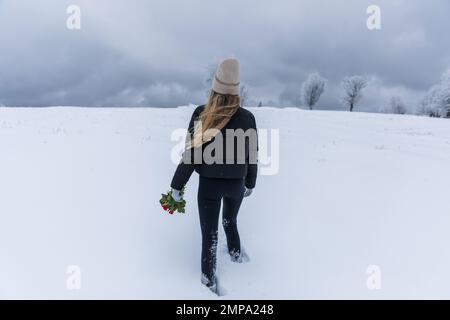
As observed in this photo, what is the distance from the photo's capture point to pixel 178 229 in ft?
13.4

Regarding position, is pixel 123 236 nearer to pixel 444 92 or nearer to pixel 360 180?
pixel 360 180

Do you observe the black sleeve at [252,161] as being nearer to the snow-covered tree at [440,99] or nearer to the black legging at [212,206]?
the black legging at [212,206]

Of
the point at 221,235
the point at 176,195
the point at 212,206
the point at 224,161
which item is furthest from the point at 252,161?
the point at 221,235

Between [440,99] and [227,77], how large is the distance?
60000mm

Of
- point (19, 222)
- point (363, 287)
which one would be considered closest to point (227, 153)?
point (363, 287)

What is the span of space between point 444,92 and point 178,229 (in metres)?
59.9

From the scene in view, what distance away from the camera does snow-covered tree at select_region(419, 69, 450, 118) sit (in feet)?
156

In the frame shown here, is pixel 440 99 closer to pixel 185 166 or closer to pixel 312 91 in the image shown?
pixel 312 91

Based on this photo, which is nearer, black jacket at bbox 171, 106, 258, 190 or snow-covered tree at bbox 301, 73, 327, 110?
black jacket at bbox 171, 106, 258, 190

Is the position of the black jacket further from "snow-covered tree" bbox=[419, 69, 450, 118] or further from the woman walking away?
"snow-covered tree" bbox=[419, 69, 450, 118]

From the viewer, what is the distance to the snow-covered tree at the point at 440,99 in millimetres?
47688

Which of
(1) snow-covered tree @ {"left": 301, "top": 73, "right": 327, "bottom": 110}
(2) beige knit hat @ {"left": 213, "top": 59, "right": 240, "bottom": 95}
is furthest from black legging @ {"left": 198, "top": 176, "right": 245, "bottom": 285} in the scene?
(1) snow-covered tree @ {"left": 301, "top": 73, "right": 327, "bottom": 110}

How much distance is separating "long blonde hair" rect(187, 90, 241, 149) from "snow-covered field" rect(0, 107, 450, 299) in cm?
165

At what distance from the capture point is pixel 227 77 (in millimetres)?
2775
